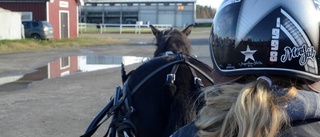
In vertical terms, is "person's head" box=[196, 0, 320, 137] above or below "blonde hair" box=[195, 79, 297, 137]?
above

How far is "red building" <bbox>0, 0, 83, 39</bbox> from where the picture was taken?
31.7m

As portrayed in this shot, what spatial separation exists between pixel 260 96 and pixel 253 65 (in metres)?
0.25

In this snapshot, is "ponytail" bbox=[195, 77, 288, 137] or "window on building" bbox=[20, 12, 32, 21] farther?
"window on building" bbox=[20, 12, 32, 21]

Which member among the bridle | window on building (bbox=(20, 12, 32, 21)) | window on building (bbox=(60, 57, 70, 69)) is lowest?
window on building (bbox=(60, 57, 70, 69))

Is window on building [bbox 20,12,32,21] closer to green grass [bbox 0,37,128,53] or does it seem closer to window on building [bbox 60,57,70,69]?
green grass [bbox 0,37,128,53]

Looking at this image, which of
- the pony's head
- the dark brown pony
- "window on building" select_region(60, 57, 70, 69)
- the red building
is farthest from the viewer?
the red building

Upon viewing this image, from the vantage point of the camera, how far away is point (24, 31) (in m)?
30.2

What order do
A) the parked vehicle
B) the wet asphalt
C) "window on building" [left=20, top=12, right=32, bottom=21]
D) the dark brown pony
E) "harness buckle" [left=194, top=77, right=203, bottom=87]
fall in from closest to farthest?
the dark brown pony → "harness buckle" [left=194, top=77, right=203, bottom=87] → the wet asphalt → the parked vehicle → "window on building" [left=20, top=12, right=32, bottom=21]

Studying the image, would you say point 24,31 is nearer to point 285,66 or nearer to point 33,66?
point 33,66

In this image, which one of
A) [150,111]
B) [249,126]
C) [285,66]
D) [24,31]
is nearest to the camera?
[249,126]

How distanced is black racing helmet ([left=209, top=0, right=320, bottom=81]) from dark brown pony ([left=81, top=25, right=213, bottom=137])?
Result: 4.57ft

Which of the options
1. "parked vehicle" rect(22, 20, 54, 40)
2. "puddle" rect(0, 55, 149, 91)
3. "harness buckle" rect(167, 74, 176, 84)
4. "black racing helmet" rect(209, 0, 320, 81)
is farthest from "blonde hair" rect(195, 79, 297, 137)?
"parked vehicle" rect(22, 20, 54, 40)

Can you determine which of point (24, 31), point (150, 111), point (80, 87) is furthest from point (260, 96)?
point (24, 31)

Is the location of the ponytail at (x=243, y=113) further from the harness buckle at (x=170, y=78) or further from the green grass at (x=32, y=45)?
the green grass at (x=32, y=45)
